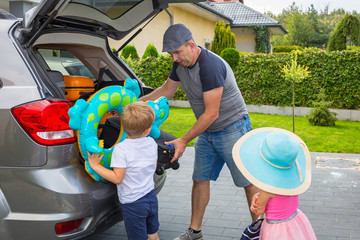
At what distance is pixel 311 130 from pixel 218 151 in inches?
285

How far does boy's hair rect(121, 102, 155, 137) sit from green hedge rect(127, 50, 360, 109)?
10526 millimetres

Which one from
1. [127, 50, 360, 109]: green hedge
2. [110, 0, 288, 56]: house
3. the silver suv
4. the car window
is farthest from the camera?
[110, 0, 288, 56]: house

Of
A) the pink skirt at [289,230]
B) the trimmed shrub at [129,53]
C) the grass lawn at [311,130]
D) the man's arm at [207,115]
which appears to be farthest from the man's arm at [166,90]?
the trimmed shrub at [129,53]

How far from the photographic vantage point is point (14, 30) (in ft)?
9.63

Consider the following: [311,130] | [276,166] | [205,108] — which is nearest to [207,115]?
[205,108]

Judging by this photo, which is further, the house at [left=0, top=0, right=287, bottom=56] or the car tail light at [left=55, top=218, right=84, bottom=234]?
the house at [left=0, top=0, right=287, bottom=56]

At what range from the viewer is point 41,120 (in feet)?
8.85

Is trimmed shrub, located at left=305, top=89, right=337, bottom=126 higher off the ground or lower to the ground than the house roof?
lower

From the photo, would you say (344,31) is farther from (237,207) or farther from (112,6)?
(112,6)

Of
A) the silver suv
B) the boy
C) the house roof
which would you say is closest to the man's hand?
the boy

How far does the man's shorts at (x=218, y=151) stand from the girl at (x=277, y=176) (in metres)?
1.00

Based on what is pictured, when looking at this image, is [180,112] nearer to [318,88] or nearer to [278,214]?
[318,88]

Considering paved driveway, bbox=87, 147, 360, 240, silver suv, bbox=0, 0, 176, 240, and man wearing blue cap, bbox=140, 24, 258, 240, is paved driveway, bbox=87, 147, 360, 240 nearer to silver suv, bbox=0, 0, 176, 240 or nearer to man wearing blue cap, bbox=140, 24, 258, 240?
man wearing blue cap, bbox=140, 24, 258, 240

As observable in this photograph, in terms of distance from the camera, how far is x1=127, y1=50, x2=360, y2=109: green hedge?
1205 cm
